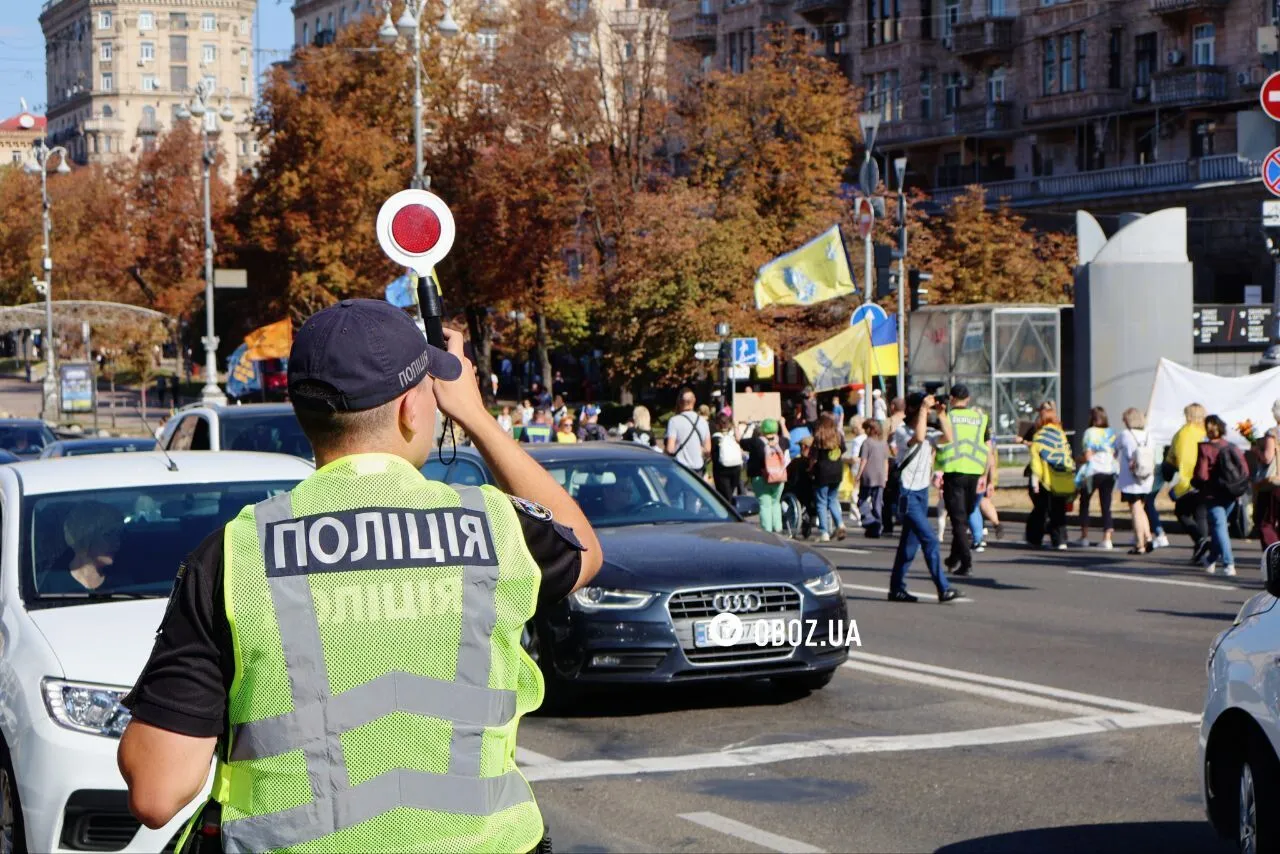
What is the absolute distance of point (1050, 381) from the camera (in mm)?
34719

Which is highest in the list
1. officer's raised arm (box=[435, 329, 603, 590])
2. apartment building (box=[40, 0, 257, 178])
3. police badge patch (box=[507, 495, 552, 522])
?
apartment building (box=[40, 0, 257, 178])

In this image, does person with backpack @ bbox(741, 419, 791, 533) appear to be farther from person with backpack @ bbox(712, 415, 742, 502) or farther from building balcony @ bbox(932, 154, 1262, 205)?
building balcony @ bbox(932, 154, 1262, 205)

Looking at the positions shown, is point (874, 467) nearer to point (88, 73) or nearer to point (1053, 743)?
point (1053, 743)

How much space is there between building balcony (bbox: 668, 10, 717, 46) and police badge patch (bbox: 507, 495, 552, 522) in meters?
73.9

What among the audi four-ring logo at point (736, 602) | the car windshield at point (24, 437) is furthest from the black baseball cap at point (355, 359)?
the car windshield at point (24, 437)

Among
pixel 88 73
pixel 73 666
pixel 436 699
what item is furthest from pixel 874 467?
pixel 88 73

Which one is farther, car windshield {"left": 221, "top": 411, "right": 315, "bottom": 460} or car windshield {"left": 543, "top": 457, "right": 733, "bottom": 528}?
car windshield {"left": 221, "top": 411, "right": 315, "bottom": 460}

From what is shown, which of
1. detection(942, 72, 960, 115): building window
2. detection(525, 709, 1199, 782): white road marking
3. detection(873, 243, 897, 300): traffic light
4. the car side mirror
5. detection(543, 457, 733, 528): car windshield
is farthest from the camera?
detection(942, 72, 960, 115): building window

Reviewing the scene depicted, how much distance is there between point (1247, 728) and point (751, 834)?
212 centimetres

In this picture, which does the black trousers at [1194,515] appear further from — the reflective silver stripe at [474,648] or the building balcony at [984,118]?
the building balcony at [984,118]

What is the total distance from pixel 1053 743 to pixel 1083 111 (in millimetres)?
53038

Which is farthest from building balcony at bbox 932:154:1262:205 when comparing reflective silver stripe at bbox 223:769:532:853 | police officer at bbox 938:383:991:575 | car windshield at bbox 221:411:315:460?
reflective silver stripe at bbox 223:769:532:853

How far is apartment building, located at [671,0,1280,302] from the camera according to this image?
176ft

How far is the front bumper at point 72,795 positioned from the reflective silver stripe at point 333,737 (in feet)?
12.0
